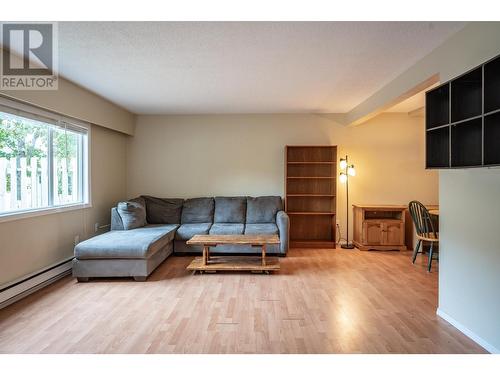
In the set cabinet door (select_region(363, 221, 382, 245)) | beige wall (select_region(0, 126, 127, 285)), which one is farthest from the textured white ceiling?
cabinet door (select_region(363, 221, 382, 245))

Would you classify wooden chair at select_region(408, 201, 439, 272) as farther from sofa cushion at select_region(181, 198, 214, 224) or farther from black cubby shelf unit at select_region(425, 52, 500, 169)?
sofa cushion at select_region(181, 198, 214, 224)

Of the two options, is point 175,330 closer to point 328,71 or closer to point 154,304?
point 154,304

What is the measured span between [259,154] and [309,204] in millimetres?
1289

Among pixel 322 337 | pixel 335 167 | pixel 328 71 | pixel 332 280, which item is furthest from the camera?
pixel 335 167

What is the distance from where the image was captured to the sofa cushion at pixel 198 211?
5.55 metres

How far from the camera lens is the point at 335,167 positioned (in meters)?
5.63

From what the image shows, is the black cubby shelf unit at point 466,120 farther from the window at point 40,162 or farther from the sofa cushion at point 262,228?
the window at point 40,162

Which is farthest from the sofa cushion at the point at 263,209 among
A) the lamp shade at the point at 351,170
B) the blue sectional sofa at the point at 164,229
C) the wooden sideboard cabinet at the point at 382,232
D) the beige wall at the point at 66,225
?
the beige wall at the point at 66,225

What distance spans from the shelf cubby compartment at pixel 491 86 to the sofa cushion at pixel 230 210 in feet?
13.2

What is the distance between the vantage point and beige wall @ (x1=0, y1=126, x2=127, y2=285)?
3.19 metres

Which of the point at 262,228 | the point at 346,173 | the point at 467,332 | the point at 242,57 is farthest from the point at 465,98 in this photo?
the point at 346,173

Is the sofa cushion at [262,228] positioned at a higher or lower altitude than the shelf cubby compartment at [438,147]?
lower
